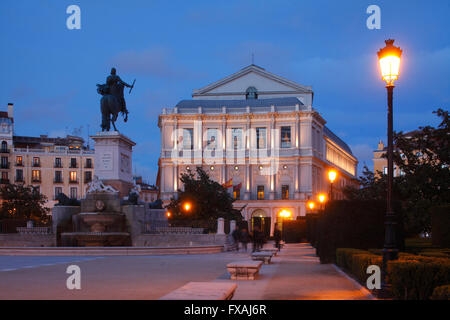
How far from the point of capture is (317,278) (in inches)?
703

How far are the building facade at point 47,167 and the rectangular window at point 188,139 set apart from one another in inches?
532

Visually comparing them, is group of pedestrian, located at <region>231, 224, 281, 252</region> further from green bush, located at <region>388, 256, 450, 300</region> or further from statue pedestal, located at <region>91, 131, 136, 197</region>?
green bush, located at <region>388, 256, 450, 300</region>

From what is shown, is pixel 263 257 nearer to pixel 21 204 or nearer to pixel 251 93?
pixel 21 204

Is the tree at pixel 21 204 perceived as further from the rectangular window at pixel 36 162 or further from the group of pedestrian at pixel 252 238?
the group of pedestrian at pixel 252 238

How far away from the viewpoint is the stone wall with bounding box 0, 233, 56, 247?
31.7m

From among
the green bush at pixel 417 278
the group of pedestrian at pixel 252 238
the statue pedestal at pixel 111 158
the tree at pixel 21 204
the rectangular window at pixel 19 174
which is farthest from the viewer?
the rectangular window at pixel 19 174

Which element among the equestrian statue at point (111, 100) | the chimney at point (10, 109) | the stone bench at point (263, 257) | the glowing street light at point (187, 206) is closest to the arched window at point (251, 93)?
the chimney at point (10, 109)

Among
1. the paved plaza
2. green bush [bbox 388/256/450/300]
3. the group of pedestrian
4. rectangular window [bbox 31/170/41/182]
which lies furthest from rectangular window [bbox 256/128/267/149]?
green bush [bbox 388/256/450/300]

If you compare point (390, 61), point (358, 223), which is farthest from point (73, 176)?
point (390, 61)

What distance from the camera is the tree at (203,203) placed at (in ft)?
197

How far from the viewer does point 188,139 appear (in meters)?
93.5

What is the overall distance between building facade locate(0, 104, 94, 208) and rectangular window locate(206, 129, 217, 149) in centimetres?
1678

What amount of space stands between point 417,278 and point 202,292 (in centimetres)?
432
